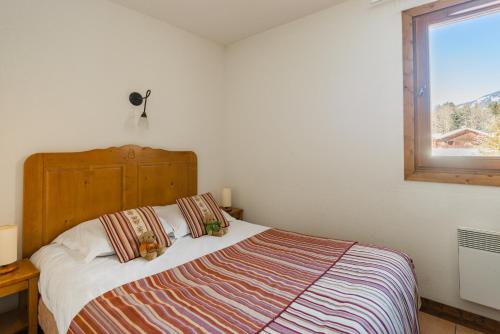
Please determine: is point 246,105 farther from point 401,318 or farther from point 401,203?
point 401,318

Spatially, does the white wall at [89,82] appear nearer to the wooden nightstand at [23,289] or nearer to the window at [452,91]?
the wooden nightstand at [23,289]

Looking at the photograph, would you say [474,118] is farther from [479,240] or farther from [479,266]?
[479,266]

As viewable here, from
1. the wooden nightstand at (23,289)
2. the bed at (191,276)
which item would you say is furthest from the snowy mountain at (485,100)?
the wooden nightstand at (23,289)

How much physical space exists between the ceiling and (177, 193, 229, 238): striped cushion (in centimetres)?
175

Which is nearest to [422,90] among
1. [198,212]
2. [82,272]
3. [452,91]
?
[452,91]

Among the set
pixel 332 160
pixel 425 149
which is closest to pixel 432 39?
pixel 425 149

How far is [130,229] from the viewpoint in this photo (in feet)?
→ 6.21

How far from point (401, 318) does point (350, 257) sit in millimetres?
469

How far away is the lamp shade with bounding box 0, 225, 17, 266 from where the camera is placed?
1.57m

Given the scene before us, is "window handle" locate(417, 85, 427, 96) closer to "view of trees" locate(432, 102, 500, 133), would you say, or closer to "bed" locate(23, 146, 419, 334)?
"view of trees" locate(432, 102, 500, 133)

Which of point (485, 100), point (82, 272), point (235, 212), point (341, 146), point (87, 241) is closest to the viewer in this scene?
point (82, 272)

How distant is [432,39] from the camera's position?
6.84ft

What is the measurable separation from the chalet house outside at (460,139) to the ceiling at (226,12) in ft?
4.85

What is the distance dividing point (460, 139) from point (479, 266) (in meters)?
0.90
